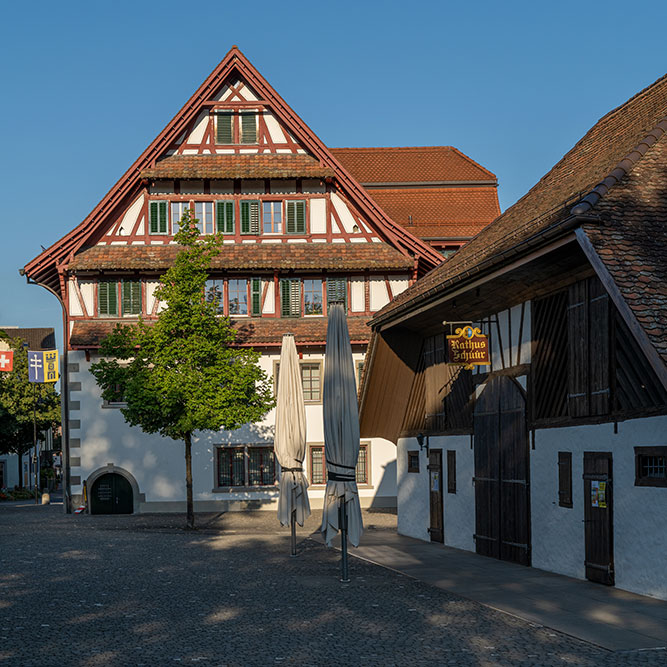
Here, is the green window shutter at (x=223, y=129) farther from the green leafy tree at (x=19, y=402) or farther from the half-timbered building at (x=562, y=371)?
the green leafy tree at (x=19, y=402)

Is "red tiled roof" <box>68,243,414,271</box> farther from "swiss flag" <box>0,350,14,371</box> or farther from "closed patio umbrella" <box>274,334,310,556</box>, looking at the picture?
"swiss flag" <box>0,350,14,371</box>

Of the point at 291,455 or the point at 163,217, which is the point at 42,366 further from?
the point at 291,455

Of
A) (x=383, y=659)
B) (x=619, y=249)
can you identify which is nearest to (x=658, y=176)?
(x=619, y=249)

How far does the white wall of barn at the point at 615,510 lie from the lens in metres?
12.5

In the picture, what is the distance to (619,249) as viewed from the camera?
12219mm

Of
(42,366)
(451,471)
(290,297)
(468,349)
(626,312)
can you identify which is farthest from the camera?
(42,366)

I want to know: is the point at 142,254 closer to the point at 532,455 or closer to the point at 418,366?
the point at 418,366

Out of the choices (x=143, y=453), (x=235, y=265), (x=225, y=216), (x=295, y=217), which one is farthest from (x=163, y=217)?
(x=143, y=453)

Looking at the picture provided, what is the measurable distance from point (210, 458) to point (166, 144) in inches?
417

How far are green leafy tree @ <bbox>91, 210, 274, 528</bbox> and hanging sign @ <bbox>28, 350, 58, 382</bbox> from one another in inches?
855

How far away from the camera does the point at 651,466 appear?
12742 millimetres

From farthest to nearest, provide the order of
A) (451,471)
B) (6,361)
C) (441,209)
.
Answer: (6,361)
(441,209)
(451,471)

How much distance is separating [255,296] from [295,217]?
120 inches

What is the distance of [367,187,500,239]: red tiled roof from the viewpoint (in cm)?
3972
